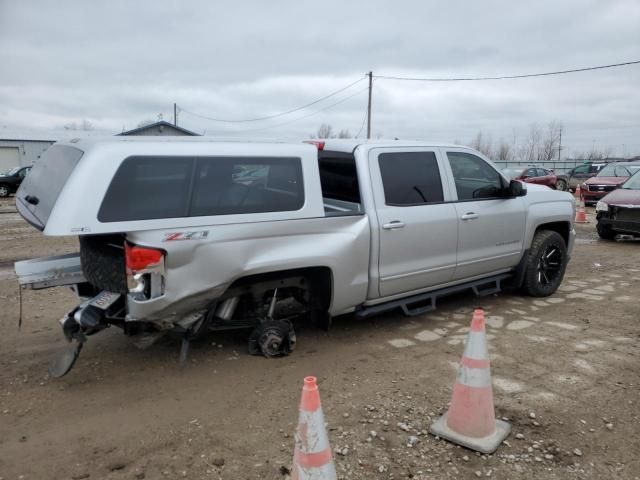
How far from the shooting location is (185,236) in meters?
3.51

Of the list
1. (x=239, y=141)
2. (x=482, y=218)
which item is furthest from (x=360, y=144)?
(x=482, y=218)

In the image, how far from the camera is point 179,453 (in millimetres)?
3014

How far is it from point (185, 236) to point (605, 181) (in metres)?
17.4

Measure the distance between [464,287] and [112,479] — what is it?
391 cm

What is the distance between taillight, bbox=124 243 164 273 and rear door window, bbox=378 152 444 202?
84.8 inches

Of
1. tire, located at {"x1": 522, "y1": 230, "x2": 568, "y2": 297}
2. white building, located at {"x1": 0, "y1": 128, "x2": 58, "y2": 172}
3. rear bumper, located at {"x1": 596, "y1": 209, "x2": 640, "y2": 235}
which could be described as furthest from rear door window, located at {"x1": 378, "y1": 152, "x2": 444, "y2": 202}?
white building, located at {"x1": 0, "y1": 128, "x2": 58, "y2": 172}

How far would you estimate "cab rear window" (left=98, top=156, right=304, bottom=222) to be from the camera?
11.1 feet

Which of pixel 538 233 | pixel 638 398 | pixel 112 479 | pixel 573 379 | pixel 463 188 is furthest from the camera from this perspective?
pixel 538 233

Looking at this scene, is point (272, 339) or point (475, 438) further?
point (272, 339)

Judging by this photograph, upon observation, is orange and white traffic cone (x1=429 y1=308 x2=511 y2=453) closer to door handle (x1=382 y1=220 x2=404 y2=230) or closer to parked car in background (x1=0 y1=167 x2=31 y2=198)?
door handle (x1=382 y1=220 x2=404 y2=230)

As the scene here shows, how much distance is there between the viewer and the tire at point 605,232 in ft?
35.0

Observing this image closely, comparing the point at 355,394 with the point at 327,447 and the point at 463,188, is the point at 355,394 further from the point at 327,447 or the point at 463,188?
the point at 463,188

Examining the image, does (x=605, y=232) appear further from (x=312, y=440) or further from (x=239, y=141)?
(x=312, y=440)

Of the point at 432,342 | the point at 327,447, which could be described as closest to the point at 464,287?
the point at 432,342
